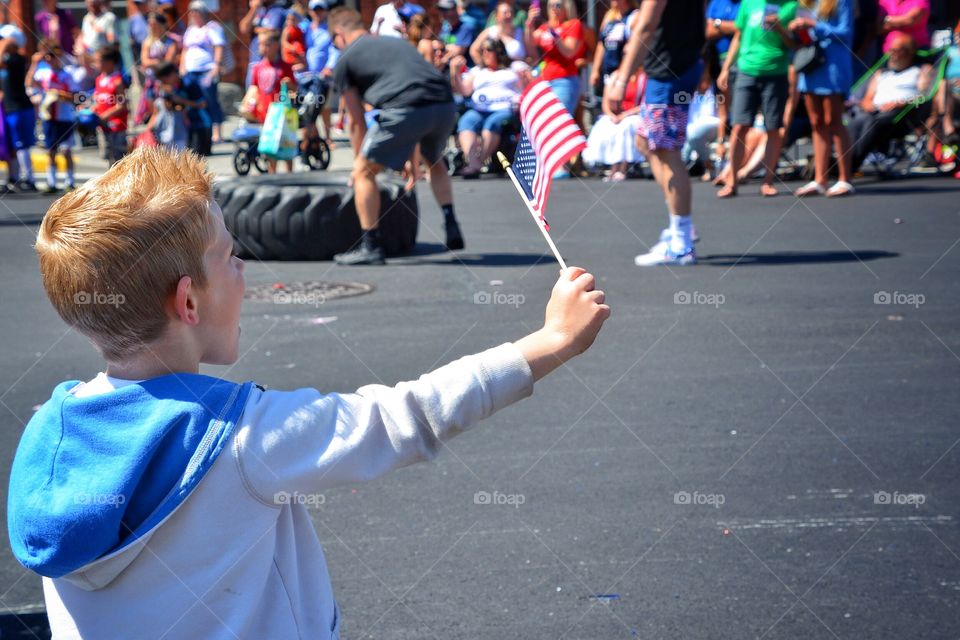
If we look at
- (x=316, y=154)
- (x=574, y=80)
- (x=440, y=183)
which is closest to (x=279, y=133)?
(x=316, y=154)

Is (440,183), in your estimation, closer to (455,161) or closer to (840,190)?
(840,190)

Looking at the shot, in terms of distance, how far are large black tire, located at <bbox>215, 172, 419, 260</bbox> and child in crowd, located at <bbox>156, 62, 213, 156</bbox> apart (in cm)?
597

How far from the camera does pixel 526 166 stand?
2609 millimetres

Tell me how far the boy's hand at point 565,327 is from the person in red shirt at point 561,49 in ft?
42.5

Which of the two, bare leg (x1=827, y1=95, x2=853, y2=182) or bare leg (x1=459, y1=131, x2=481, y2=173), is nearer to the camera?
bare leg (x1=827, y1=95, x2=853, y2=182)

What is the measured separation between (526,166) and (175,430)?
110 centimetres

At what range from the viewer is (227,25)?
25781 mm

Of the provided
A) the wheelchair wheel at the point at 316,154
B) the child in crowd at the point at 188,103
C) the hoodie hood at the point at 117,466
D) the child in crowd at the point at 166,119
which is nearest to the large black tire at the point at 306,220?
the child in crowd at the point at 166,119

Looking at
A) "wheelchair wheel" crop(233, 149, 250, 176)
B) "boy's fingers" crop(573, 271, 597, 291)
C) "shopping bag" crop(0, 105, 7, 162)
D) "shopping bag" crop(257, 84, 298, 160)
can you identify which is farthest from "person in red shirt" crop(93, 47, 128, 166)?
"boy's fingers" crop(573, 271, 597, 291)

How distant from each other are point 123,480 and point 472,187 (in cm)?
1293

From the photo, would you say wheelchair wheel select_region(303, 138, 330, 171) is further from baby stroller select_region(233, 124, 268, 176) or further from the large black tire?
the large black tire

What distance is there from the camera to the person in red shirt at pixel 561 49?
1479 cm

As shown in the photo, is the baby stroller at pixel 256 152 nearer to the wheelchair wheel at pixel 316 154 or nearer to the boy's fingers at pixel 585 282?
the wheelchair wheel at pixel 316 154

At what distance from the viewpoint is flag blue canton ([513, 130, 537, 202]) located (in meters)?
2.53
